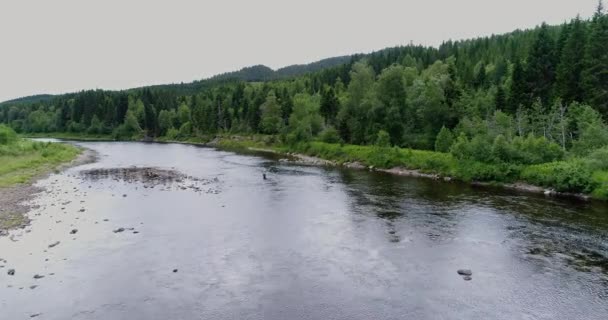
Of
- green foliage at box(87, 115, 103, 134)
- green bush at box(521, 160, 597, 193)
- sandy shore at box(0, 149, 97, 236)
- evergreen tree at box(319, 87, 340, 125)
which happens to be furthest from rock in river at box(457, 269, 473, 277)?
green foliage at box(87, 115, 103, 134)

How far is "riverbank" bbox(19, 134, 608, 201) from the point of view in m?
43.7

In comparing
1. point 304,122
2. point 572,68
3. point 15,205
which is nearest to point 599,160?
point 572,68

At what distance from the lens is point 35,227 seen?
33.3m

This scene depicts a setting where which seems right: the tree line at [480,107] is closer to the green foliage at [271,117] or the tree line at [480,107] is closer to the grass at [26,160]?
the green foliage at [271,117]

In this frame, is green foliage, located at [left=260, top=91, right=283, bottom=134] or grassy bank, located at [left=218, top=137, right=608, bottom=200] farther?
green foliage, located at [left=260, top=91, right=283, bottom=134]

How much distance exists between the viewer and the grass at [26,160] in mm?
56156

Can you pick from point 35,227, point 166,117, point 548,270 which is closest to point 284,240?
point 548,270

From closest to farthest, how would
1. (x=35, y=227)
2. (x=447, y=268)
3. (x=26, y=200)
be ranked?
(x=447, y=268) → (x=35, y=227) → (x=26, y=200)

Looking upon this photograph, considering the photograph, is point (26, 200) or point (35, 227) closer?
point (35, 227)

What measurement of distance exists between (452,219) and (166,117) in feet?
465

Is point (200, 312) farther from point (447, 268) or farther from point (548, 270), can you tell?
point (548, 270)

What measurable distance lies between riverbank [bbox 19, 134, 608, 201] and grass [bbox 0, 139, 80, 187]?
4138cm

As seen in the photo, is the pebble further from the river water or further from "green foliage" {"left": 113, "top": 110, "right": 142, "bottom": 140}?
"green foliage" {"left": 113, "top": 110, "right": 142, "bottom": 140}

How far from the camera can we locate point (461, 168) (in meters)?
55.2
